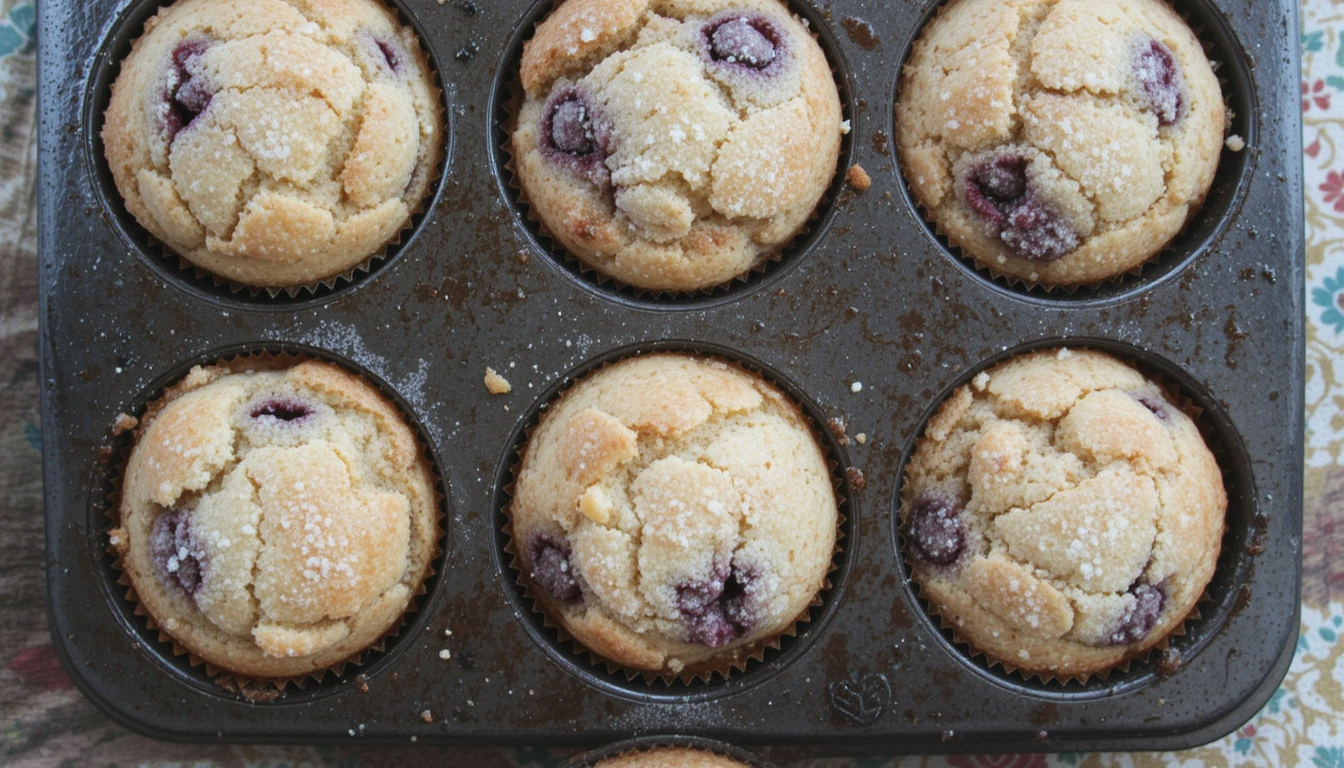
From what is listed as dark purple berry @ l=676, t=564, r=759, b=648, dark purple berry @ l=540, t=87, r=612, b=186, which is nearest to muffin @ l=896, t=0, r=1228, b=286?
dark purple berry @ l=540, t=87, r=612, b=186

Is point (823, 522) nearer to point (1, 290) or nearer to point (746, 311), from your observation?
point (746, 311)

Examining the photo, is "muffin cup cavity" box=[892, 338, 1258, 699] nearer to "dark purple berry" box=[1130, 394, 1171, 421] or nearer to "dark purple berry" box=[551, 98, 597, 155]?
"dark purple berry" box=[1130, 394, 1171, 421]

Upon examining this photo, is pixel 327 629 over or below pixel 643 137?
below

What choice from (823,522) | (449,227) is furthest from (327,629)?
(823,522)

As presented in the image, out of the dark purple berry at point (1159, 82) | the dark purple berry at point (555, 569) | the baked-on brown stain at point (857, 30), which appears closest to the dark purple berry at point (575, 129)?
the baked-on brown stain at point (857, 30)

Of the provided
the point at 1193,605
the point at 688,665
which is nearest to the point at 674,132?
the point at 688,665

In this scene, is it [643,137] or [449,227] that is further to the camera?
[449,227]

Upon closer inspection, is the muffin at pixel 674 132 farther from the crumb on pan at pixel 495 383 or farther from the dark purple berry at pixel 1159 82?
the dark purple berry at pixel 1159 82
